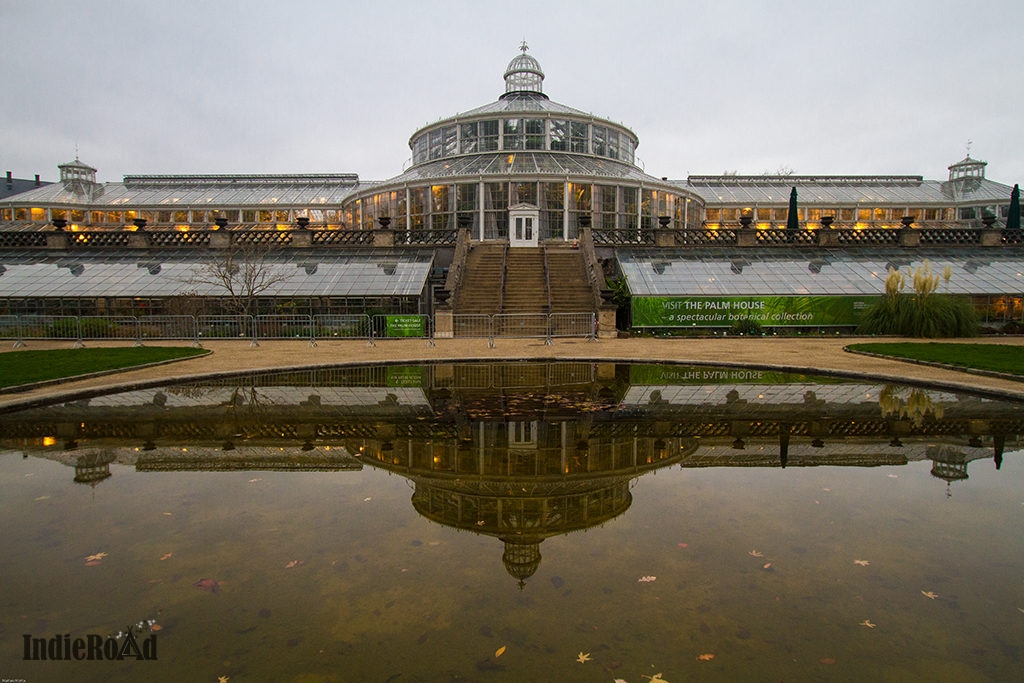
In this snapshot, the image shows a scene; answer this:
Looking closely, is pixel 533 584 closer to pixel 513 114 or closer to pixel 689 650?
pixel 689 650

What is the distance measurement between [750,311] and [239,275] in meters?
25.2

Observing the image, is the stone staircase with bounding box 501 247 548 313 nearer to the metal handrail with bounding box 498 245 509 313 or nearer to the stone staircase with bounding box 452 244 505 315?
the metal handrail with bounding box 498 245 509 313

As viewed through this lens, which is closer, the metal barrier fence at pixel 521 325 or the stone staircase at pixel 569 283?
the metal barrier fence at pixel 521 325

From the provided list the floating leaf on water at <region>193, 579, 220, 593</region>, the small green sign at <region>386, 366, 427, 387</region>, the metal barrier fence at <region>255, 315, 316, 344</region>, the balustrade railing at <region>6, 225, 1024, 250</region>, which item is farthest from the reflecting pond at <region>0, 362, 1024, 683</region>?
the balustrade railing at <region>6, 225, 1024, 250</region>

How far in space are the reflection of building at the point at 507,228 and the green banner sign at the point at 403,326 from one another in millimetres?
1779

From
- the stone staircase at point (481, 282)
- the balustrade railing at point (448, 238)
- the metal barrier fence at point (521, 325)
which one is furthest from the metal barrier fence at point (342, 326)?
the balustrade railing at point (448, 238)

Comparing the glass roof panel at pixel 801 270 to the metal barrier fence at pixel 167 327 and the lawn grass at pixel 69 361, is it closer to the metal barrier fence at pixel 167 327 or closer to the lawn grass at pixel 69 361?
the lawn grass at pixel 69 361

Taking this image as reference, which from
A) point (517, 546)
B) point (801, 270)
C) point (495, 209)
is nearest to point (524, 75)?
point (495, 209)

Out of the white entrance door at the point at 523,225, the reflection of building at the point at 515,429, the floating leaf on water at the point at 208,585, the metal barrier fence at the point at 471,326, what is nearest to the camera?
the floating leaf on water at the point at 208,585

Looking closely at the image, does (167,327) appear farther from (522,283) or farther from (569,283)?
(569,283)

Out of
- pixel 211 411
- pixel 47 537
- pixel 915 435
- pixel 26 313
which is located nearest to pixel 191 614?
pixel 47 537

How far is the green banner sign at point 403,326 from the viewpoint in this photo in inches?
994

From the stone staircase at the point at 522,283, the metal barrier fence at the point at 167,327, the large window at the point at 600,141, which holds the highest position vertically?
the large window at the point at 600,141

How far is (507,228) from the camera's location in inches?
1492
